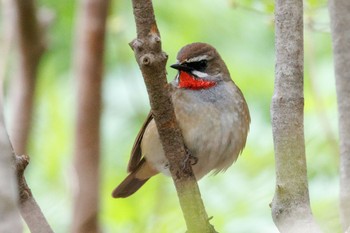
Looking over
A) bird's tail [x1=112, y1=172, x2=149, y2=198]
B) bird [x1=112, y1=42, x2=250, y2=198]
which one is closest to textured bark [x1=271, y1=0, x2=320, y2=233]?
bird [x1=112, y1=42, x2=250, y2=198]

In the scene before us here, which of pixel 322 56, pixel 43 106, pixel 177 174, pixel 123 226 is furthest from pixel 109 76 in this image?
pixel 177 174

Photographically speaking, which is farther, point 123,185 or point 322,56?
point 322,56

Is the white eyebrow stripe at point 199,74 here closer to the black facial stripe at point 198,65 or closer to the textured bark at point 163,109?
the black facial stripe at point 198,65

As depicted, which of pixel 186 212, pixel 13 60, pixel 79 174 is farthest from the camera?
pixel 13 60

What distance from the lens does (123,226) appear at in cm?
420

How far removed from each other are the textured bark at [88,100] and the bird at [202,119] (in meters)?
0.25

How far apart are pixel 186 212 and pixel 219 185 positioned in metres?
2.04

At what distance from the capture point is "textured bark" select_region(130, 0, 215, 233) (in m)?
2.14

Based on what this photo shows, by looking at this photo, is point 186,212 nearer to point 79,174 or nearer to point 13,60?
point 79,174

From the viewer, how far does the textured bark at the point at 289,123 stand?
7.42 ft

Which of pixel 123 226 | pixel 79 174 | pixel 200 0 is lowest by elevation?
pixel 123 226

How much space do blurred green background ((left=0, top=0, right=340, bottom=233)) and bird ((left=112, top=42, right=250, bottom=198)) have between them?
0.49 feet

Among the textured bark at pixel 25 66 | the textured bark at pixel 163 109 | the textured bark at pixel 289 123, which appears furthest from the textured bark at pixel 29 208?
the textured bark at pixel 25 66

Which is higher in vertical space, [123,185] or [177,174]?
[177,174]
